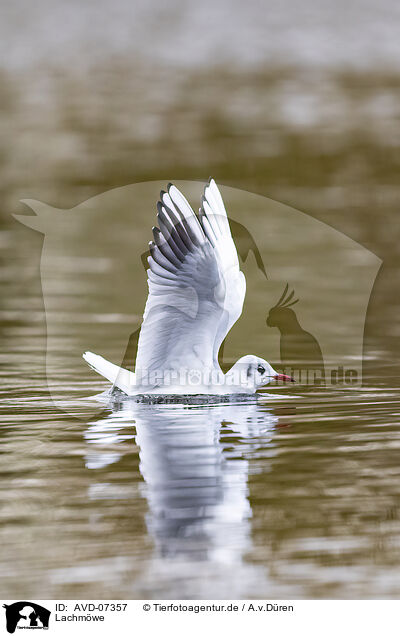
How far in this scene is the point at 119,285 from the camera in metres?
9.32

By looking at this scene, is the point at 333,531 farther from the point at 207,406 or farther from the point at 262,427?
the point at 207,406

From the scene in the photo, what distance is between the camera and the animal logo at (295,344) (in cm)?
704

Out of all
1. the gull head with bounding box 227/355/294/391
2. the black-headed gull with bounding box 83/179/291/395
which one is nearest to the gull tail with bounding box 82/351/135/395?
the black-headed gull with bounding box 83/179/291/395

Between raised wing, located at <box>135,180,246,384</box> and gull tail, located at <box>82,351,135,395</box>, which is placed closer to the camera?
raised wing, located at <box>135,180,246,384</box>

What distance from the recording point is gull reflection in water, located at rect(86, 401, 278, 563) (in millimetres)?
4055

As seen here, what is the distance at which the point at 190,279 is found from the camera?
5750 millimetres

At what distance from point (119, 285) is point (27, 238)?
1952mm

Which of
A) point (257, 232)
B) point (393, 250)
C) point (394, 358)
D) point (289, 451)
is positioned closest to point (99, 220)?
point (257, 232)
